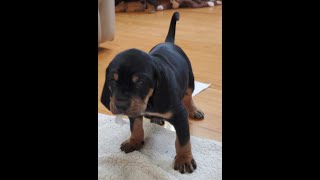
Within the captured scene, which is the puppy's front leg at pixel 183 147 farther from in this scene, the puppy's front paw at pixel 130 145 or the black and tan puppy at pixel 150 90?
the puppy's front paw at pixel 130 145

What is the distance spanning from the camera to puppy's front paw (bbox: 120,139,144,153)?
145 centimetres

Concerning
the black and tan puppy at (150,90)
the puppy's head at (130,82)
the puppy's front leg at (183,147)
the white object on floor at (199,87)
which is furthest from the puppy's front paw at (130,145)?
the white object on floor at (199,87)

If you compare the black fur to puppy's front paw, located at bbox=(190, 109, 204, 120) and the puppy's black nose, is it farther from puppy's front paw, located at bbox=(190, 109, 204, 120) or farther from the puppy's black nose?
puppy's front paw, located at bbox=(190, 109, 204, 120)

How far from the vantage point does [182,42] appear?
3.10 metres

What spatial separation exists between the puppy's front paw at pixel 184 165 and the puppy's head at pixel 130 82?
0.30 m

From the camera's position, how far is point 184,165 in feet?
4.33

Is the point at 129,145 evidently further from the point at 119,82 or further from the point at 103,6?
the point at 103,6

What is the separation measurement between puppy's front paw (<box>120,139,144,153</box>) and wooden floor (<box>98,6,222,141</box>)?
277 mm

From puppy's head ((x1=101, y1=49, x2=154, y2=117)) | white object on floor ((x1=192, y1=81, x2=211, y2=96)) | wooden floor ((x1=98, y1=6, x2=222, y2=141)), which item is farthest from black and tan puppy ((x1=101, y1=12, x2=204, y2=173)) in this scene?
white object on floor ((x1=192, y1=81, x2=211, y2=96))

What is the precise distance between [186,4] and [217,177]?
12.2 ft

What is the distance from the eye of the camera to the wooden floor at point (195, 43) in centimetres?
180

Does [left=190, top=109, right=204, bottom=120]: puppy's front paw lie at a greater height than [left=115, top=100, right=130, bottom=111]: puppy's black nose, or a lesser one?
lesser

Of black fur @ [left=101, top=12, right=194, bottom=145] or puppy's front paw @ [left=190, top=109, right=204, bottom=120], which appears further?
puppy's front paw @ [left=190, top=109, right=204, bottom=120]

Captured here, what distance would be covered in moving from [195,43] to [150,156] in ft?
5.96
